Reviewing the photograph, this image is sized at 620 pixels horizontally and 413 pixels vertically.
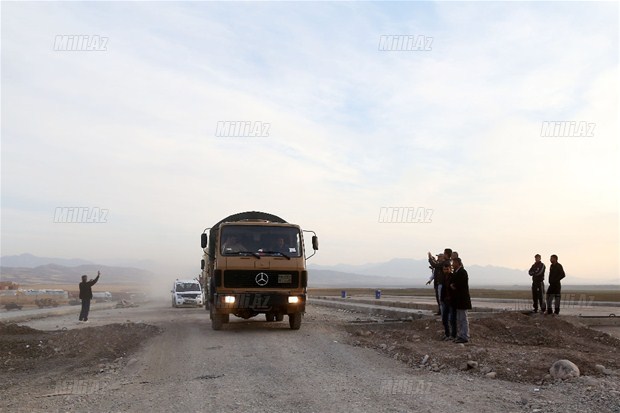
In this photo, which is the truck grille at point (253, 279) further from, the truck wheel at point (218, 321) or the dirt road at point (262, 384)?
the dirt road at point (262, 384)

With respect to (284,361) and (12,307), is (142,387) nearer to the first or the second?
(284,361)

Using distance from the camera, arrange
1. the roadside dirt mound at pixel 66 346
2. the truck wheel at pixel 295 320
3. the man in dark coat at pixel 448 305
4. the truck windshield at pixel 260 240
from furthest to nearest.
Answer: the truck wheel at pixel 295 320
the truck windshield at pixel 260 240
the man in dark coat at pixel 448 305
the roadside dirt mound at pixel 66 346

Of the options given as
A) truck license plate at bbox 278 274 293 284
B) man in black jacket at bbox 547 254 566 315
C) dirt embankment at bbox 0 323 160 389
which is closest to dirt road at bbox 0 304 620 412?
dirt embankment at bbox 0 323 160 389

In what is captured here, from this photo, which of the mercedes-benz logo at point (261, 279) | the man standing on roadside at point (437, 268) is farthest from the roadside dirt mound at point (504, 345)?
the mercedes-benz logo at point (261, 279)

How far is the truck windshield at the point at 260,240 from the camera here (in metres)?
15.1

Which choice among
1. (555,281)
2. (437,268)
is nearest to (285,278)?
(437,268)

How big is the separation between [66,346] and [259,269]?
5.32 meters

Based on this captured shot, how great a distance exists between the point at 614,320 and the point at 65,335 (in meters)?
16.6

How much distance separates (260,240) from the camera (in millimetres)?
15266

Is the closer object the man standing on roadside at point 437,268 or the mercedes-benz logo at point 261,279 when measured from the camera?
the mercedes-benz logo at point 261,279

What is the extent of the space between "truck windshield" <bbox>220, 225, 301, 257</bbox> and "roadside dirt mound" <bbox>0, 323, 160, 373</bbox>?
3.39 m

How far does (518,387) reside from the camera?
27.6 ft

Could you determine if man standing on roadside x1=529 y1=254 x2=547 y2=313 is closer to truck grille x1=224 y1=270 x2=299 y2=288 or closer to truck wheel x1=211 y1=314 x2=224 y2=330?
truck grille x1=224 y1=270 x2=299 y2=288

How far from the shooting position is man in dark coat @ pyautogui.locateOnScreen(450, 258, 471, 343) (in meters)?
12.3
